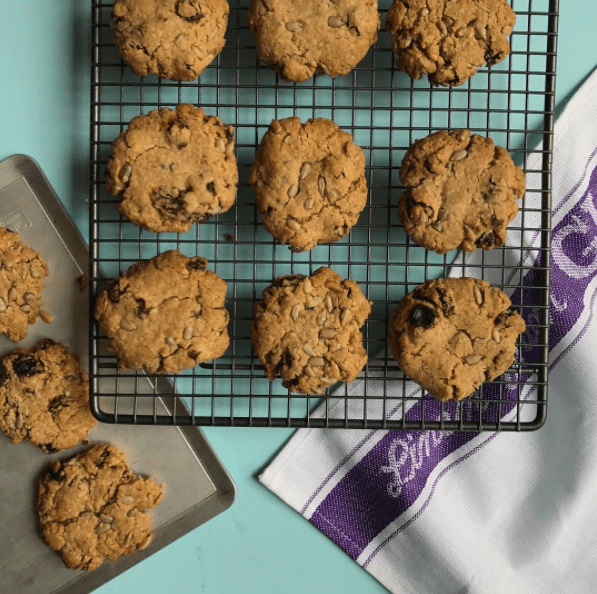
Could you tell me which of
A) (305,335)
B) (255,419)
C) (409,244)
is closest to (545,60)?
(409,244)

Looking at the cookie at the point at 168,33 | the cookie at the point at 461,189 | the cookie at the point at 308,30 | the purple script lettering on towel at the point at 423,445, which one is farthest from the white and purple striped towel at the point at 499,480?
the cookie at the point at 168,33

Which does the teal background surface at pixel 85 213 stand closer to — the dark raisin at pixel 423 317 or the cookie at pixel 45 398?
the cookie at pixel 45 398

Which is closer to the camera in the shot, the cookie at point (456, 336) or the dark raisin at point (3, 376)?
the cookie at point (456, 336)

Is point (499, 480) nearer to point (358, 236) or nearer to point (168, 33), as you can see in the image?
point (358, 236)

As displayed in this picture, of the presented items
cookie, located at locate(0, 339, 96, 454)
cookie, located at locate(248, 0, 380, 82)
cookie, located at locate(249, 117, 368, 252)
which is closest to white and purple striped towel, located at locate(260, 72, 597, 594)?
cookie, located at locate(249, 117, 368, 252)

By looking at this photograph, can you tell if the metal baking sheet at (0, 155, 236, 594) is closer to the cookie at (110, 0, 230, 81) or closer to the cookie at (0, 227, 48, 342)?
the cookie at (0, 227, 48, 342)

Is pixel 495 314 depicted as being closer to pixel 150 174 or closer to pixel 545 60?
pixel 545 60
